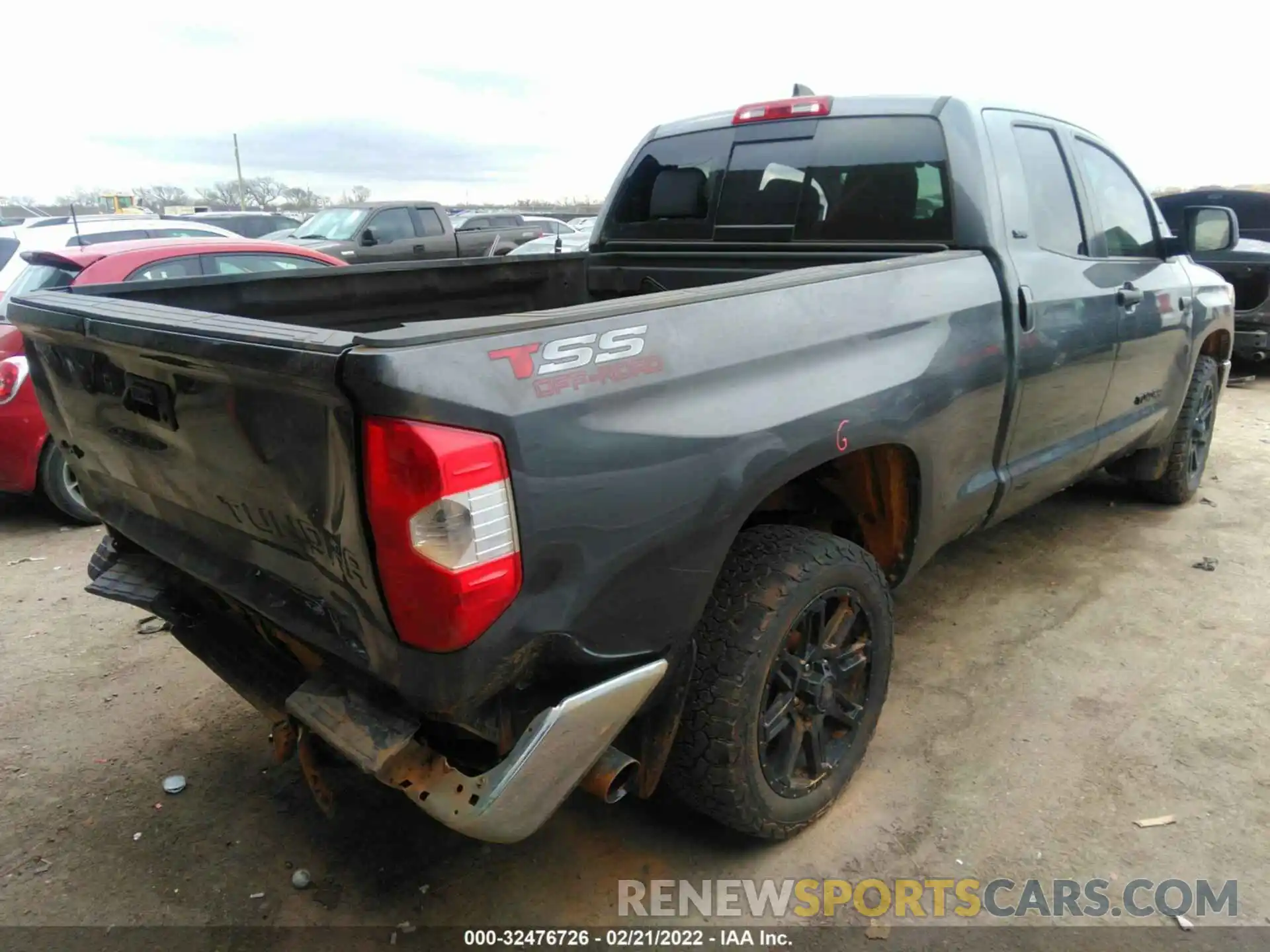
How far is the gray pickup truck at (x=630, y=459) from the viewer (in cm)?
164

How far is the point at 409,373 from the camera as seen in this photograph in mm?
1521

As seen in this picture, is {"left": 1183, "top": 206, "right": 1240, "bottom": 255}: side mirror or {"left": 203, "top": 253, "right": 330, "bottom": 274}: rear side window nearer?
{"left": 1183, "top": 206, "right": 1240, "bottom": 255}: side mirror

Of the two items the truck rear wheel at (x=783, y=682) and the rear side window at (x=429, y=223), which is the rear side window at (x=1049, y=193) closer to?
the truck rear wheel at (x=783, y=682)

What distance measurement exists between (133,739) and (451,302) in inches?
81.1

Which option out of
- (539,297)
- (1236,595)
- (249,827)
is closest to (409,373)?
(249,827)

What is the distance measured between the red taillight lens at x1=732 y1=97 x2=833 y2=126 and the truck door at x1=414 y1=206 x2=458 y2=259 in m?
10.3

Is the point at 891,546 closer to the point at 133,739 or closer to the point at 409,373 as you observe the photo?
the point at 409,373

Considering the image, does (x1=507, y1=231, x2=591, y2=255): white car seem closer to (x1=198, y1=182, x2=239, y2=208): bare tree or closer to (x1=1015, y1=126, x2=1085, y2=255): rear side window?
(x1=1015, y1=126, x2=1085, y2=255): rear side window

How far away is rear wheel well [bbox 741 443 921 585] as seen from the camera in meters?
2.69

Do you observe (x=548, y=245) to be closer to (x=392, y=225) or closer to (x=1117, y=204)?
(x=392, y=225)

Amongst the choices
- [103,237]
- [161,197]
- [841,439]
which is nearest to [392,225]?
[103,237]

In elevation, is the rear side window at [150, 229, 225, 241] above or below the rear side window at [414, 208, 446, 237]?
above

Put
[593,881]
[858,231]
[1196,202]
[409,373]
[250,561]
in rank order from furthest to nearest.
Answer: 1. [1196,202]
2. [858,231]
3. [593,881]
4. [250,561]
5. [409,373]

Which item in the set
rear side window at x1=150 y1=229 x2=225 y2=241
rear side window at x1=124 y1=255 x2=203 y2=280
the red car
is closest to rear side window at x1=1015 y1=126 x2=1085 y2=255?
the red car
